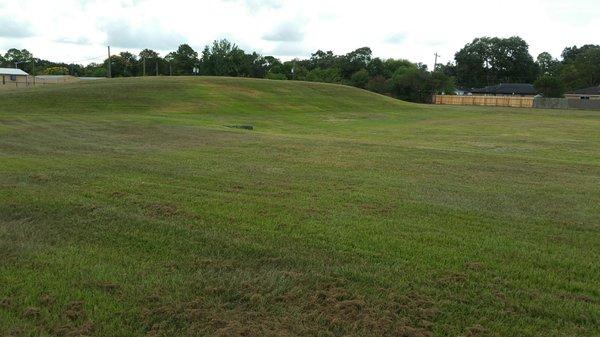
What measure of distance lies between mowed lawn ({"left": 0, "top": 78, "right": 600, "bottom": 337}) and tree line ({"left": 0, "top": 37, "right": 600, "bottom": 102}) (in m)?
82.7

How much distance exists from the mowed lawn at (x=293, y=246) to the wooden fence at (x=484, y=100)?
73.4 m

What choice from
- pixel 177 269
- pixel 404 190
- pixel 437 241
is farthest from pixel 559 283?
pixel 404 190

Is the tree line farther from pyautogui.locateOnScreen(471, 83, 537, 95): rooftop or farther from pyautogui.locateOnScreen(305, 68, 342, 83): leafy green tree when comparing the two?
pyautogui.locateOnScreen(471, 83, 537, 95): rooftop

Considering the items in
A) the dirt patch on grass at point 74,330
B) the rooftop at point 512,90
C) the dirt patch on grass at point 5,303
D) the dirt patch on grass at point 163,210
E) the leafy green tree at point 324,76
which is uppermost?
the leafy green tree at point 324,76

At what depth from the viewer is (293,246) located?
6.70m

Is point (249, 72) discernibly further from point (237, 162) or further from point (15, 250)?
point (15, 250)

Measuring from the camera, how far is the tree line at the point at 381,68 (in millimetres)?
94250

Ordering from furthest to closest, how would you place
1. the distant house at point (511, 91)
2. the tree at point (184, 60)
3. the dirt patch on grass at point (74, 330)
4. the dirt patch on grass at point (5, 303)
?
the tree at point (184, 60) < the distant house at point (511, 91) < the dirt patch on grass at point (5, 303) < the dirt patch on grass at point (74, 330)

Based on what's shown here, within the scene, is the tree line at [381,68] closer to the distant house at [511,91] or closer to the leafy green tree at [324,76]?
the leafy green tree at [324,76]

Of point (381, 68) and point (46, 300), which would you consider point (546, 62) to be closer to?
point (381, 68)

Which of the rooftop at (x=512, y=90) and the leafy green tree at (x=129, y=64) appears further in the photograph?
the leafy green tree at (x=129, y=64)

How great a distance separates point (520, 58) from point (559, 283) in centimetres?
15009

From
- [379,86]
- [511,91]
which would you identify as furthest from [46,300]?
[511,91]

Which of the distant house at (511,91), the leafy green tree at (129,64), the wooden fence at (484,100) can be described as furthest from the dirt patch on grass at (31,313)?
the leafy green tree at (129,64)
